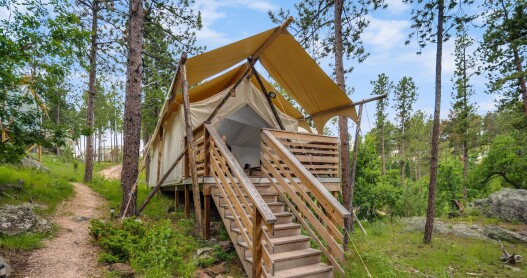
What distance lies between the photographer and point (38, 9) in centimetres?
473

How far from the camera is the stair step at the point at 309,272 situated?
3.58 m

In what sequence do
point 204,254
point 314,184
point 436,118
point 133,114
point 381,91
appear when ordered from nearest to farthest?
point 314,184, point 204,254, point 133,114, point 436,118, point 381,91

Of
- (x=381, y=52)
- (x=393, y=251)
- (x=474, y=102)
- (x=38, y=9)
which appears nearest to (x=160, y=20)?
(x=38, y=9)

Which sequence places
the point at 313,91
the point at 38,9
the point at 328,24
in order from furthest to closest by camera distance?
the point at 328,24 → the point at 313,91 → the point at 38,9

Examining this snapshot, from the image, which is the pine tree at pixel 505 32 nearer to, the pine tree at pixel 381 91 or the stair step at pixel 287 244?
the stair step at pixel 287 244

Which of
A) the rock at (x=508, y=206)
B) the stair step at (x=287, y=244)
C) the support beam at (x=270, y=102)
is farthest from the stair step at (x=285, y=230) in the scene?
the rock at (x=508, y=206)

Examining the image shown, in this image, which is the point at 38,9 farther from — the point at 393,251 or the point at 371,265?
the point at 393,251

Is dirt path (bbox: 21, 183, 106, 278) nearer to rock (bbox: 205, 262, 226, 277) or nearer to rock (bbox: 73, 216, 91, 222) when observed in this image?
rock (bbox: 73, 216, 91, 222)

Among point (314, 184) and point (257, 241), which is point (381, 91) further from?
point (257, 241)

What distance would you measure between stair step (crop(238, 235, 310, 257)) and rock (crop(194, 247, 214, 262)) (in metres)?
0.55

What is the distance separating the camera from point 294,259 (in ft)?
12.7

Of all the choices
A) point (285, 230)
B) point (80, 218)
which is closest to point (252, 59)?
point (285, 230)

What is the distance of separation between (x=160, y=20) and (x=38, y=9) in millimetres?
5571

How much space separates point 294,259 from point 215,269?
45.4 inches
